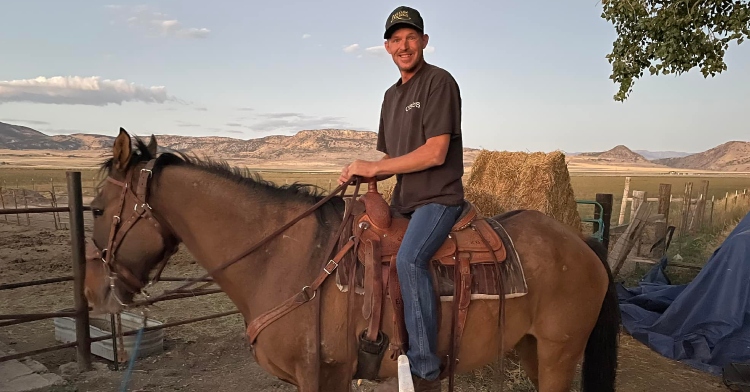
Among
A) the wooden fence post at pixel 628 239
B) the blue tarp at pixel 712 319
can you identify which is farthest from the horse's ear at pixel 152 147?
the wooden fence post at pixel 628 239

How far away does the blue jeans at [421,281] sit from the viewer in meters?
2.50

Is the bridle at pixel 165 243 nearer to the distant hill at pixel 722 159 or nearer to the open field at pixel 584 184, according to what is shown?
the open field at pixel 584 184

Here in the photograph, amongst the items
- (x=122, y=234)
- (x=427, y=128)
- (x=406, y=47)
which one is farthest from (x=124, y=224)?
(x=406, y=47)

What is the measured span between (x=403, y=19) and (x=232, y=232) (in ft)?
5.29

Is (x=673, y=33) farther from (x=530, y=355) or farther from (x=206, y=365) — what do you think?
(x=206, y=365)

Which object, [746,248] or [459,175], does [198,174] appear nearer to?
[459,175]

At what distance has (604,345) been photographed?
3.29m

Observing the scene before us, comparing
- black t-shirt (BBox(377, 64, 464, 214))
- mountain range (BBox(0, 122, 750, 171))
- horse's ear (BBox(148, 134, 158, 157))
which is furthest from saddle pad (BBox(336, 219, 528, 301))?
mountain range (BBox(0, 122, 750, 171))

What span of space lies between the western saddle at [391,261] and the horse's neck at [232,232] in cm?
30

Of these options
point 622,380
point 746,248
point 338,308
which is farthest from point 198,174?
point 746,248

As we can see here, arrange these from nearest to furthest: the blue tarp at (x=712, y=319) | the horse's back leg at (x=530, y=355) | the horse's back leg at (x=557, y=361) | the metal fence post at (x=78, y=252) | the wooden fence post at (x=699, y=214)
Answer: the horse's back leg at (x=557, y=361) → the horse's back leg at (x=530, y=355) → the metal fence post at (x=78, y=252) → the blue tarp at (x=712, y=319) → the wooden fence post at (x=699, y=214)

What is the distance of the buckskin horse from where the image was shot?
8.02ft

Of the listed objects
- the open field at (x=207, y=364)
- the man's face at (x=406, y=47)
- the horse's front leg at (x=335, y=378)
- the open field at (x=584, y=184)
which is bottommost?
the open field at (x=584, y=184)

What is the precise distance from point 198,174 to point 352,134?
111 meters
